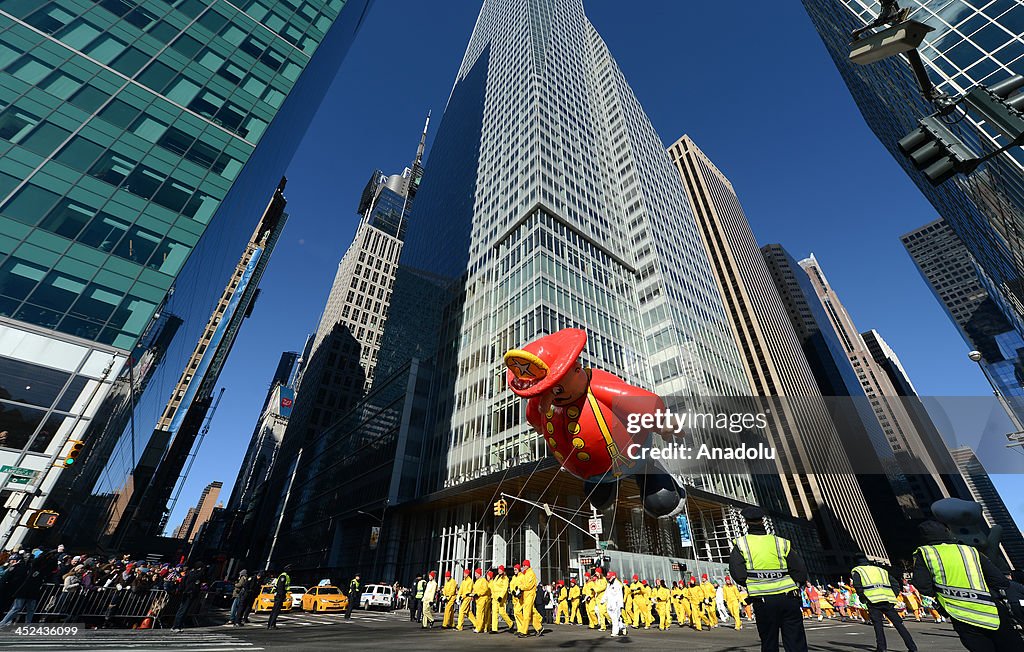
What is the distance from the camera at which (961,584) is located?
14.6 feet

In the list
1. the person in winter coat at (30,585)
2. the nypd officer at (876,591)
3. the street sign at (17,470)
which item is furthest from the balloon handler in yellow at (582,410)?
the street sign at (17,470)

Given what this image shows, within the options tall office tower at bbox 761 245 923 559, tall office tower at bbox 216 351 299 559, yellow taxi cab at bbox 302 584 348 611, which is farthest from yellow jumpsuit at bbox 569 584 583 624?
tall office tower at bbox 761 245 923 559

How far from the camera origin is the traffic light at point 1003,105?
623 centimetres

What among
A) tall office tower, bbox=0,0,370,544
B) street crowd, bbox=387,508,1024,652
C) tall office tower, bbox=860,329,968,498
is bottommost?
street crowd, bbox=387,508,1024,652

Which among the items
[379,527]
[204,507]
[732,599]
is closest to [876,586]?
[732,599]

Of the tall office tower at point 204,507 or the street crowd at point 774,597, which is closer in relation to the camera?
the street crowd at point 774,597

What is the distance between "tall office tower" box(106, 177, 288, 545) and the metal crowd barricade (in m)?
42.5

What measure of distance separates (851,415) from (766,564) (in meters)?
109

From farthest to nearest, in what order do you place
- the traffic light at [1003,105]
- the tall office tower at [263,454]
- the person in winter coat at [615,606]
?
the tall office tower at [263,454]
the person in winter coat at [615,606]
the traffic light at [1003,105]

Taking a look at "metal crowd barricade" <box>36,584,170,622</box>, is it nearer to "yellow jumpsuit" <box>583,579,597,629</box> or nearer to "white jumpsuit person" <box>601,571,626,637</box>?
"white jumpsuit person" <box>601,571,626,637</box>

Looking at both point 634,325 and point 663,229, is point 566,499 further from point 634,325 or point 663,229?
point 663,229

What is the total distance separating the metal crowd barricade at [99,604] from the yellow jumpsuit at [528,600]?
1025cm

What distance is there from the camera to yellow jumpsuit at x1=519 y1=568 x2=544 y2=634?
1157 centimetres

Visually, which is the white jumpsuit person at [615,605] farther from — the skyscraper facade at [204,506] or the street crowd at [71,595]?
the skyscraper facade at [204,506]
